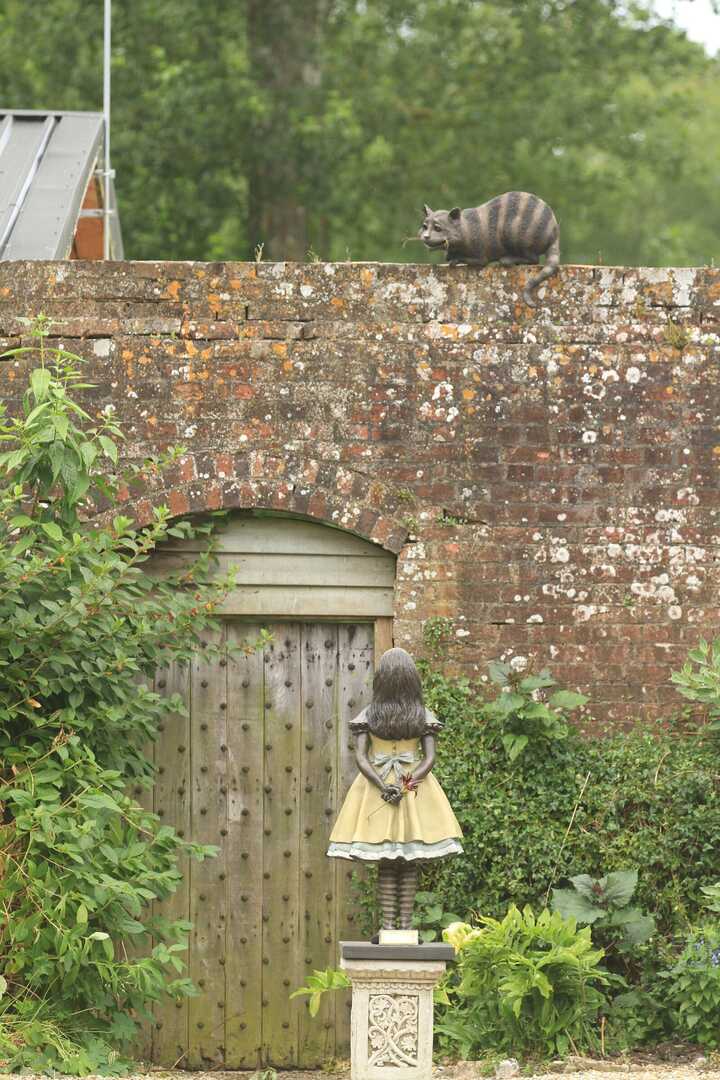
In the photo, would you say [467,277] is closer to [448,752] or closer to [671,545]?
[671,545]

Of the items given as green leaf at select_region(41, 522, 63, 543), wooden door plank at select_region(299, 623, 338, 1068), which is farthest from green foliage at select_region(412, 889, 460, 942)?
green leaf at select_region(41, 522, 63, 543)

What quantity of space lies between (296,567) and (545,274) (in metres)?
1.92

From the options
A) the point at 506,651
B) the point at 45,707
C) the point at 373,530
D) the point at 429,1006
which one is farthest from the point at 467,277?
the point at 429,1006

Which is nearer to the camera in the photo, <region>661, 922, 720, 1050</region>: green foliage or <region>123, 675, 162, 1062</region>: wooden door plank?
<region>661, 922, 720, 1050</region>: green foliage

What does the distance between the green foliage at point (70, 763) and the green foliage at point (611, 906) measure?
5.79 ft

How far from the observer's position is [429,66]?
17.7 metres

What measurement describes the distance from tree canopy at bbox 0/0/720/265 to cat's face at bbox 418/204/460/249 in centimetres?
830

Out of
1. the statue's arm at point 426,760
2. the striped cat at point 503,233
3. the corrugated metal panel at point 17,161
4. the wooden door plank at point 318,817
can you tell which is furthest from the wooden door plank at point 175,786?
the striped cat at point 503,233

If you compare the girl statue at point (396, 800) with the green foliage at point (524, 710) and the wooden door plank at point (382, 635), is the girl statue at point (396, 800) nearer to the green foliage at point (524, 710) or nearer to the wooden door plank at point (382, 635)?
the green foliage at point (524, 710)

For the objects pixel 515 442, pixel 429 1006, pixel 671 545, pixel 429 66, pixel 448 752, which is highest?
pixel 429 66

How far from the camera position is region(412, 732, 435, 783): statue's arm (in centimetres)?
582

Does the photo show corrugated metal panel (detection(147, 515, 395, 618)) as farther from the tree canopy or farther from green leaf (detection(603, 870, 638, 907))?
the tree canopy

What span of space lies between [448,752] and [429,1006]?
1860 mm

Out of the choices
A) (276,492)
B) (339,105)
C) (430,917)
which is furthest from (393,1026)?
(339,105)
